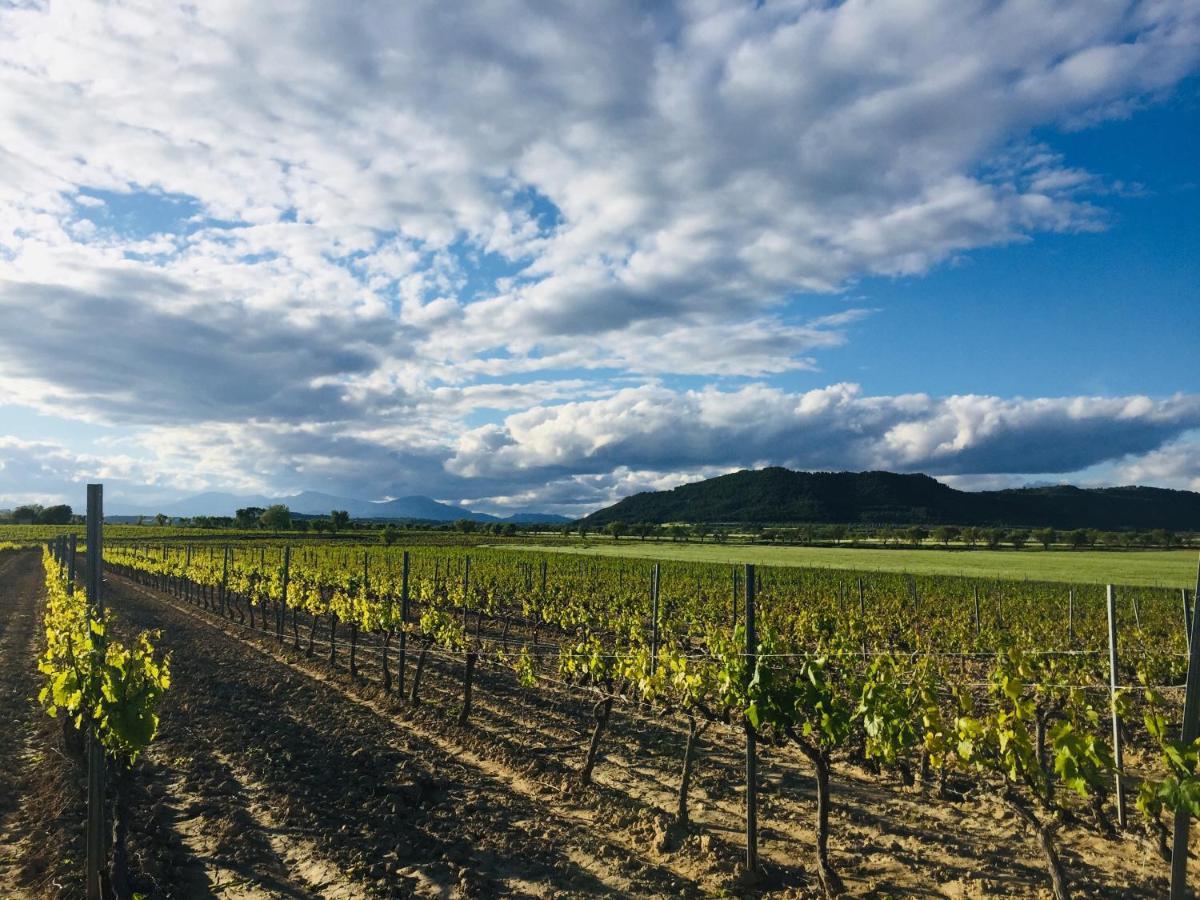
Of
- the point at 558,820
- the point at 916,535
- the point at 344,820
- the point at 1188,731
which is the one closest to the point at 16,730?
the point at 344,820

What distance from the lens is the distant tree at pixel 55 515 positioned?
13402cm

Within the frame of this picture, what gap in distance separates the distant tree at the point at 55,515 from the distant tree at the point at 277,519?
38.1 metres

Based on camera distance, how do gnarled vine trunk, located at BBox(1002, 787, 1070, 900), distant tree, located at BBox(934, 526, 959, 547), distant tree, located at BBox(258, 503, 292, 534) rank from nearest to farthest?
gnarled vine trunk, located at BBox(1002, 787, 1070, 900) → distant tree, located at BBox(934, 526, 959, 547) → distant tree, located at BBox(258, 503, 292, 534)

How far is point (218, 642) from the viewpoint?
1912 cm

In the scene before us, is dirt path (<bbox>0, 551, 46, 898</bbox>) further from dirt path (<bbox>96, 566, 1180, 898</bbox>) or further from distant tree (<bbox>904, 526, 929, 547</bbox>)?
distant tree (<bbox>904, 526, 929, 547</bbox>)

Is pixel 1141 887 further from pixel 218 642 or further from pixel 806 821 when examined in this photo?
pixel 218 642

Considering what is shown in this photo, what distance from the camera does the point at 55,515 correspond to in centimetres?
13562

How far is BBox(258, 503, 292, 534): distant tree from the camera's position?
374ft

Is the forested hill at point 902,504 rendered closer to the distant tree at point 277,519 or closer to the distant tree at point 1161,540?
the distant tree at point 1161,540

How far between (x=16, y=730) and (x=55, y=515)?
510ft

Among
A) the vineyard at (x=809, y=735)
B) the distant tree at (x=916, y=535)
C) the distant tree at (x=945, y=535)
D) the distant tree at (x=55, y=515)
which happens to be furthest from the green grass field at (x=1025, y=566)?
the distant tree at (x=55, y=515)

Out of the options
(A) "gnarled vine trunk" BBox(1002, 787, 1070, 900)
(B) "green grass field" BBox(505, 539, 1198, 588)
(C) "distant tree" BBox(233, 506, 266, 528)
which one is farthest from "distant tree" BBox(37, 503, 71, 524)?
(A) "gnarled vine trunk" BBox(1002, 787, 1070, 900)

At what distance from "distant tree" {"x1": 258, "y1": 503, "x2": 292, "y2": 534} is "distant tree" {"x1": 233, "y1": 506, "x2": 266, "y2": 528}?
1.90 m

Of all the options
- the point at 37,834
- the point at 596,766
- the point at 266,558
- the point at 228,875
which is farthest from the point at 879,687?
the point at 266,558
